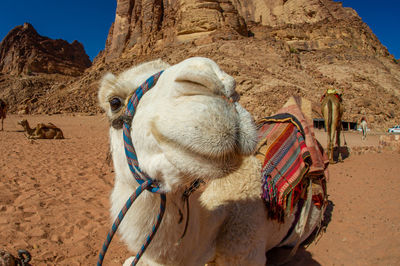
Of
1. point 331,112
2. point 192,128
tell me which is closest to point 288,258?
point 192,128

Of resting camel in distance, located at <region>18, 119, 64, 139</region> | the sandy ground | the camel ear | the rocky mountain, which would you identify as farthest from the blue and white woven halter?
the rocky mountain

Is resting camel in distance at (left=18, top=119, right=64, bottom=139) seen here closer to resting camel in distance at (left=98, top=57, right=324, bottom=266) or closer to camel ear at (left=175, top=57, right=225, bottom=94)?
resting camel in distance at (left=98, top=57, right=324, bottom=266)

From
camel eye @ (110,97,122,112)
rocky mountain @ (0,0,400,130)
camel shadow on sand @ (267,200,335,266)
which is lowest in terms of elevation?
camel shadow on sand @ (267,200,335,266)

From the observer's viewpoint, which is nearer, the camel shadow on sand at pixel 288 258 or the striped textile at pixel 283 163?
the striped textile at pixel 283 163

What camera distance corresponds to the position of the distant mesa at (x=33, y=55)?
59156mm

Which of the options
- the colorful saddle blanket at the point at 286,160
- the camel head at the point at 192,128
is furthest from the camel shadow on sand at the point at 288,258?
the camel head at the point at 192,128

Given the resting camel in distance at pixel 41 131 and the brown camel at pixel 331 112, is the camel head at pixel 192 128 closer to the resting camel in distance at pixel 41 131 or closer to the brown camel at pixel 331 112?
the brown camel at pixel 331 112

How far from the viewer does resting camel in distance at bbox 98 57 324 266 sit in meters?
0.76

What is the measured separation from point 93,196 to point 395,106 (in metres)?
26.3

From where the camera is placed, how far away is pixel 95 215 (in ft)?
10.6

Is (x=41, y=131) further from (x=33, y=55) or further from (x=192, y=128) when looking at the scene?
(x=33, y=55)

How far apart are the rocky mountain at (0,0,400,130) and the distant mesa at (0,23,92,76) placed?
20.0 meters

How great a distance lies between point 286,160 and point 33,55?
73.6 metres

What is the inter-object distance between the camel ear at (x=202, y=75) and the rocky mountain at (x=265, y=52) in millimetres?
16001
